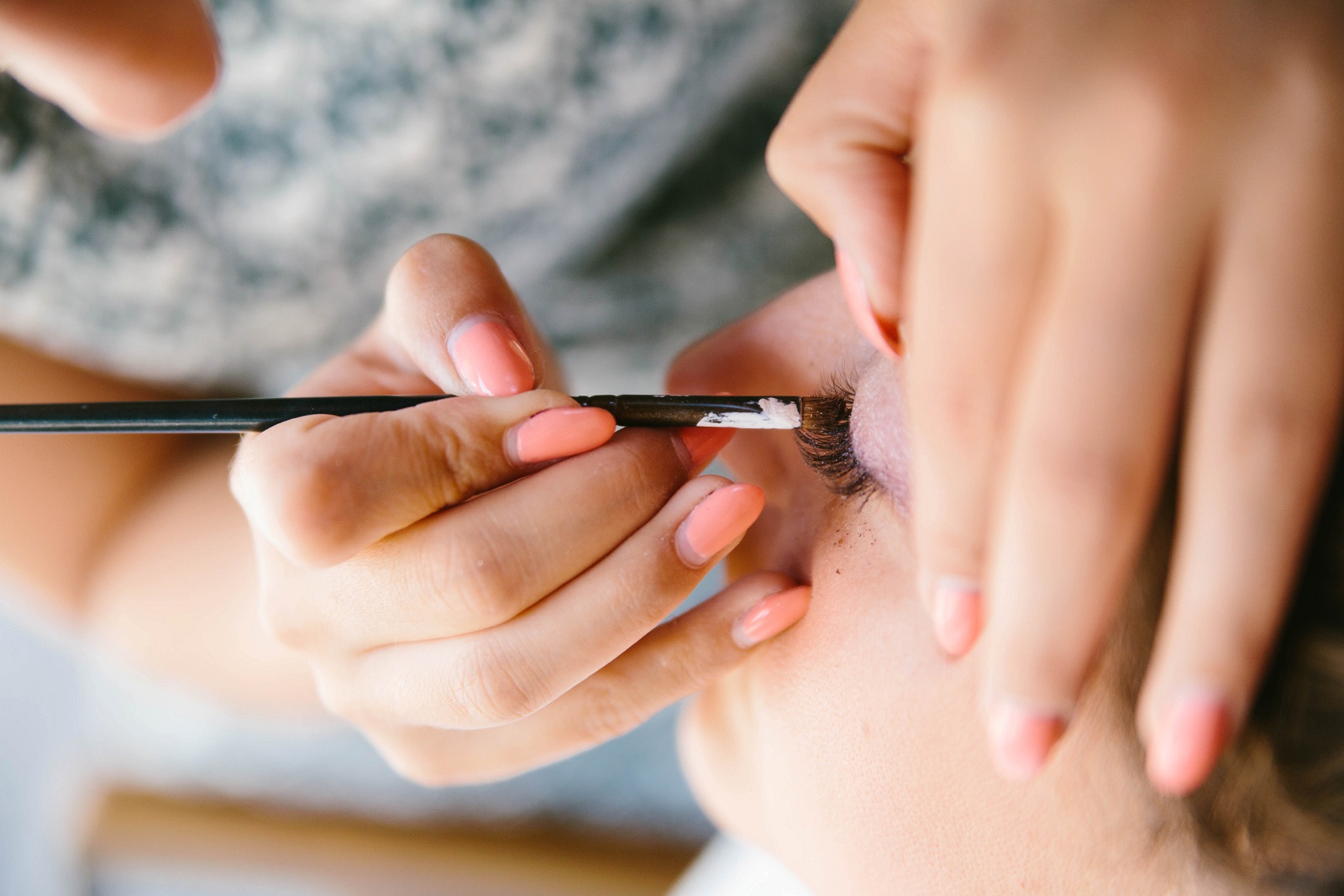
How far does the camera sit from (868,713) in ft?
1.54

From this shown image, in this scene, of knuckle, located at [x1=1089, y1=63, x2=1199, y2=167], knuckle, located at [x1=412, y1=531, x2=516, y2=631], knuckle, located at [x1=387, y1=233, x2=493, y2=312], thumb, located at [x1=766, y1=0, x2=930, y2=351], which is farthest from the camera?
knuckle, located at [x1=387, y1=233, x2=493, y2=312]

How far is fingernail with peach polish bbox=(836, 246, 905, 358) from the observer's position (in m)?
0.37

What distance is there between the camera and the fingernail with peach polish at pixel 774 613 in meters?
0.51

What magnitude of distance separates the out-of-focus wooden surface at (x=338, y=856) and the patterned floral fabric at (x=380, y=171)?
600mm

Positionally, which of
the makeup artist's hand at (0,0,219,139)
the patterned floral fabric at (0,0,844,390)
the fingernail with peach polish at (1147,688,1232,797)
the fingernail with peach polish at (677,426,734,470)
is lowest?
the fingernail with peach polish at (1147,688,1232,797)

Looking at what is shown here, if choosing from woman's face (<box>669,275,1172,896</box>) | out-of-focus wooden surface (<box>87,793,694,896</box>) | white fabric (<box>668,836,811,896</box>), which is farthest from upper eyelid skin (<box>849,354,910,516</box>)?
out-of-focus wooden surface (<box>87,793,694,896</box>)

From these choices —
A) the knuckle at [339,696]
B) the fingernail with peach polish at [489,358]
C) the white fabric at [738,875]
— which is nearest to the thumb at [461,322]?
the fingernail with peach polish at [489,358]

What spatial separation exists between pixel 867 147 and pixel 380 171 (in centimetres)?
65

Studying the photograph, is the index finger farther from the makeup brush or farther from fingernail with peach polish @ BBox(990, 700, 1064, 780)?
fingernail with peach polish @ BBox(990, 700, 1064, 780)

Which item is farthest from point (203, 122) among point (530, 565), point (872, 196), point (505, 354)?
point (872, 196)

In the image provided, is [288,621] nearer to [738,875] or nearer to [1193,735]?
[1193,735]

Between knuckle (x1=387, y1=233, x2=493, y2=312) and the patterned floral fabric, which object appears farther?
the patterned floral fabric

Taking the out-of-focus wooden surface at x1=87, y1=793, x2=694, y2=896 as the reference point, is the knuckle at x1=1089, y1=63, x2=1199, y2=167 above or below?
below

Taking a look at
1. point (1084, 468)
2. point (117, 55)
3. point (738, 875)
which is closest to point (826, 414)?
point (1084, 468)
